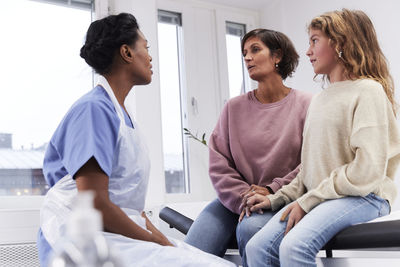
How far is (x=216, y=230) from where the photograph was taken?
155cm

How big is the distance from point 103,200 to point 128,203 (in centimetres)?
15

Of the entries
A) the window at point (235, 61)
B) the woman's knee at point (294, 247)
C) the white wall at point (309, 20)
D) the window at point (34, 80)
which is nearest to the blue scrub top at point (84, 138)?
the woman's knee at point (294, 247)

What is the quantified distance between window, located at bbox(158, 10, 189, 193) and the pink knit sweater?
139 centimetres

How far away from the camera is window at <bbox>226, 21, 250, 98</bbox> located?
11.3ft

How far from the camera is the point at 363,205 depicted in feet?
3.99

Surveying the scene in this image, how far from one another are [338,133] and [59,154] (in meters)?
0.78

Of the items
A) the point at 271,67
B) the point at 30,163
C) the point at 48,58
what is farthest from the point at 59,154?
the point at 48,58

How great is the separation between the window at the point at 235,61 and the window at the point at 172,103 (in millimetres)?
436

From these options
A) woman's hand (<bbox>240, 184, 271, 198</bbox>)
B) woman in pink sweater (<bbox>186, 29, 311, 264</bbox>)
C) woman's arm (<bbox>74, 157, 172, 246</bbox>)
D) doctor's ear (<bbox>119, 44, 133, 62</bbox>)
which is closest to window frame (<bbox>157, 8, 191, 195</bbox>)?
woman in pink sweater (<bbox>186, 29, 311, 264</bbox>)

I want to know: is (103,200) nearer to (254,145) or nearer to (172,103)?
(254,145)

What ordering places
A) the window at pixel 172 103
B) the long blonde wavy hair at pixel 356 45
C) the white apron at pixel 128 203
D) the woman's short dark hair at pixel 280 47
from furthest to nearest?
the window at pixel 172 103, the woman's short dark hair at pixel 280 47, the long blonde wavy hair at pixel 356 45, the white apron at pixel 128 203

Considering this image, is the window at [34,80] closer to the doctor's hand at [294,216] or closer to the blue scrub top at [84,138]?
the blue scrub top at [84,138]

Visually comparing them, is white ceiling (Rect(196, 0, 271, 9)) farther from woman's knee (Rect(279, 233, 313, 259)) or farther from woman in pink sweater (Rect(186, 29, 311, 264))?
woman's knee (Rect(279, 233, 313, 259))

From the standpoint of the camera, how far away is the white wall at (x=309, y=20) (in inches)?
97.8
